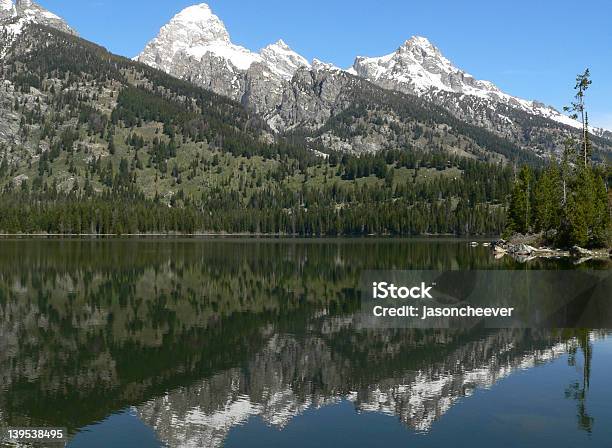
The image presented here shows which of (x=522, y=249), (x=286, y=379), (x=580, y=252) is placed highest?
(x=522, y=249)

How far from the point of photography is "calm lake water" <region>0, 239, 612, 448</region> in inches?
992

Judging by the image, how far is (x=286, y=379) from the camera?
33.0 metres

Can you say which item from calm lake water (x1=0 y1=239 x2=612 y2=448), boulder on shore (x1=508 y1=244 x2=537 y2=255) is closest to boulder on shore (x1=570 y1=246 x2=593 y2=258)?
boulder on shore (x1=508 y1=244 x2=537 y2=255)

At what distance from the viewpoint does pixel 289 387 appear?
104ft

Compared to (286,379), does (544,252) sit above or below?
above

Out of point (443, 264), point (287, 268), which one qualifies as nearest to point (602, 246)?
point (443, 264)

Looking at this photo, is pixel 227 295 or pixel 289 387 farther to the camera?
pixel 227 295

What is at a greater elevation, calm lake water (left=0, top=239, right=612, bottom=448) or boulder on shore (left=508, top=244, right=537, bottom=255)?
boulder on shore (left=508, top=244, right=537, bottom=255)

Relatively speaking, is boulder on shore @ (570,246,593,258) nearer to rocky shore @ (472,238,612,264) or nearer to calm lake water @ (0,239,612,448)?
rocky shore @ (472,238,612,264)

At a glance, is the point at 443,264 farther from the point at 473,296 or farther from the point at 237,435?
the point at 237,435

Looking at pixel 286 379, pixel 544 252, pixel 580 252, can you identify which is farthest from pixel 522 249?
pixel 286 379

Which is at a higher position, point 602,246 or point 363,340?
point 602,246

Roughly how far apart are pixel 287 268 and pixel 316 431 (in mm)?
75450

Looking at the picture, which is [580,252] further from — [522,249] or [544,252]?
[522,249]
